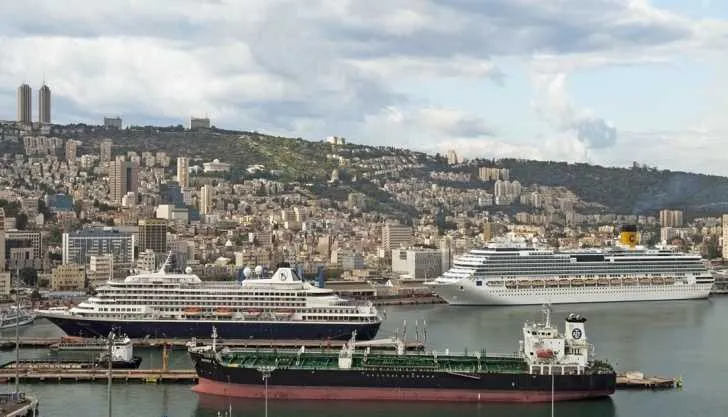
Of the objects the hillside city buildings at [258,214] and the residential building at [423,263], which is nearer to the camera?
the hillside city buildings at [258,214]

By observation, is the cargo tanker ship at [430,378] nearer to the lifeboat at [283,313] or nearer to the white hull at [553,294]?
the lifeboat at [283,313]

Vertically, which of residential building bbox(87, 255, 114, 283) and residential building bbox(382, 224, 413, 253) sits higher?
residential building bbox(382, 224, 413, 253)

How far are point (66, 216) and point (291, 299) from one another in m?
43.6

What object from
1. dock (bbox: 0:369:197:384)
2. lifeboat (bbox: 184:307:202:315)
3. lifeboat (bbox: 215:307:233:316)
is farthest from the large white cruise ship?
dock (bbox: 0:369:197:384)

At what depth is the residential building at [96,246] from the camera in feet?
191

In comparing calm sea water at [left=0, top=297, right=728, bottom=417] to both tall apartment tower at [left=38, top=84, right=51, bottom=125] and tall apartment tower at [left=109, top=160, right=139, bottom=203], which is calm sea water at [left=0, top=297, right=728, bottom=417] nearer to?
tall apartment tower at [left=109, top=160, right=139, bottom=203]

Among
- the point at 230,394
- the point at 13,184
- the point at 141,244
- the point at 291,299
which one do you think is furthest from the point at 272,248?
the point at 230,394

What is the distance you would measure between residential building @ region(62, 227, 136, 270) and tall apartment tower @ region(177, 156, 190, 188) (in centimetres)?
3523

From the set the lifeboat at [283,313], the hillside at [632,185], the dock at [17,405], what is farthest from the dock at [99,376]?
the hillside at [632,185]

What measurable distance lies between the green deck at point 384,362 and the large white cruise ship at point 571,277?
20.9 meters

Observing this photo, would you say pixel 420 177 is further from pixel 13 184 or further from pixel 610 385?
pixel 610 385

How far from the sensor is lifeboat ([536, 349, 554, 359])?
2359cm

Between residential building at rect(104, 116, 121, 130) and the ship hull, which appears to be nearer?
the ship hull

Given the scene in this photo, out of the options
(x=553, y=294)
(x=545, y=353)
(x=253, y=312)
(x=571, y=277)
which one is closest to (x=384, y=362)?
(x=545, y=353)
